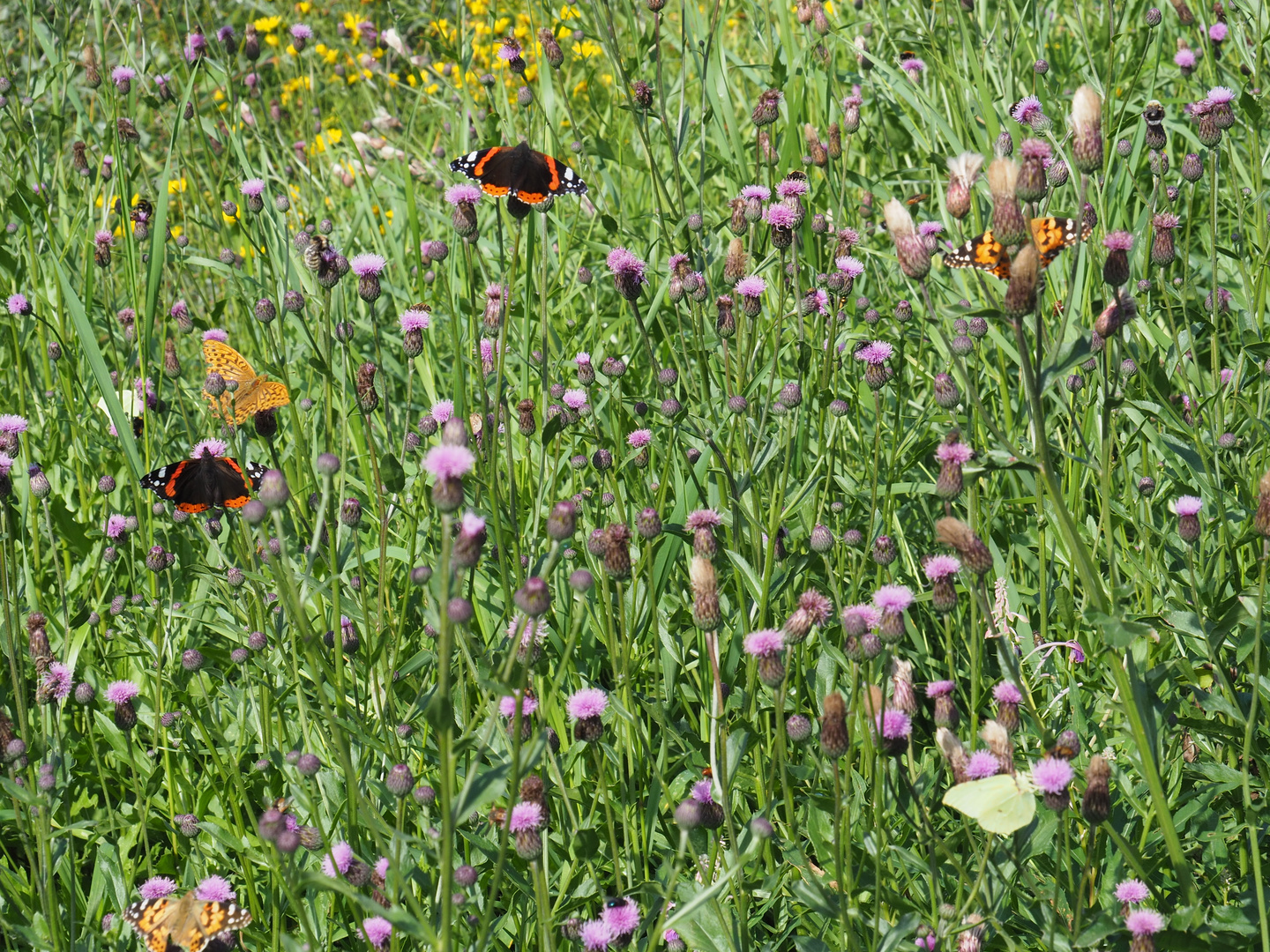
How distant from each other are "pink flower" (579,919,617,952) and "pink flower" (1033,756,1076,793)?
65 centimetres

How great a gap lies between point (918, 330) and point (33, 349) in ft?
10.4

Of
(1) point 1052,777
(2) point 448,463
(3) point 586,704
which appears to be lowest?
(3) point 586,704

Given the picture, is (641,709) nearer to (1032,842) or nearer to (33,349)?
(1032,842)

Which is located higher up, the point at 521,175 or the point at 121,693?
the point at 521,175

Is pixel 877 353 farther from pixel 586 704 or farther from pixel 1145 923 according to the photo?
pixel 1145 923

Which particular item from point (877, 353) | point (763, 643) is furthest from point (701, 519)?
point (877, 353)

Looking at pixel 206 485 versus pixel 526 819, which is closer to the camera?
pixel 526 819

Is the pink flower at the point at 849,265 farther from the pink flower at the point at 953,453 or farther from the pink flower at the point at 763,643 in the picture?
the pink flower at the point at 763,643

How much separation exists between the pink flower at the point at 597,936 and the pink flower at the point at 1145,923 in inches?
28.4

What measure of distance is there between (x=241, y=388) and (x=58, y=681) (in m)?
0.86

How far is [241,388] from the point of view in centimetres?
280

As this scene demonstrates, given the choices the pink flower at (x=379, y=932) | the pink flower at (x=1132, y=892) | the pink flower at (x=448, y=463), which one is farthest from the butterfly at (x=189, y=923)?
the pink flower at (x=1132, y=892)

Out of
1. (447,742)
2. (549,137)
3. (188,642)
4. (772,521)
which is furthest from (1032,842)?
(549,137)

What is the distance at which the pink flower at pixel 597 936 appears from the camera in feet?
5.68
